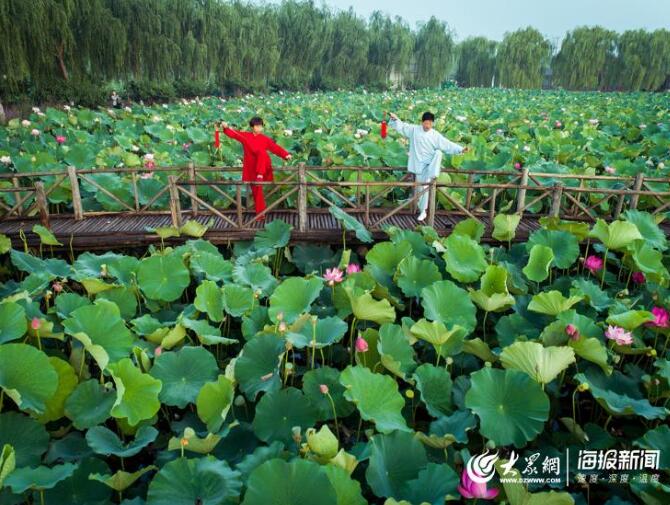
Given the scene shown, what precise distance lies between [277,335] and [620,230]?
95.4 inches

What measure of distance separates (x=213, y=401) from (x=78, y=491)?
554mm

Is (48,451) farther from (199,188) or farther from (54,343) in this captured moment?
(199,188)

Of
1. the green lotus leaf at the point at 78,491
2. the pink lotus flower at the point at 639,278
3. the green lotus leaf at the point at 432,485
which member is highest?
the pink lotus flower at the point at 639,278

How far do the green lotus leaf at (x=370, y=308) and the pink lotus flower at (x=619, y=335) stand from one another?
3.39 feet

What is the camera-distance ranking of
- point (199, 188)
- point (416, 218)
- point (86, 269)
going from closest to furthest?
1. point (86, 269)
2. point (416, 218)
3. point (199, 188)

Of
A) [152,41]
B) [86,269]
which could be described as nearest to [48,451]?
[86,269]

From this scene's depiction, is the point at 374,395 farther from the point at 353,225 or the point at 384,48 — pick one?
the point at 384,48

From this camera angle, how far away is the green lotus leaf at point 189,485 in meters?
1.58

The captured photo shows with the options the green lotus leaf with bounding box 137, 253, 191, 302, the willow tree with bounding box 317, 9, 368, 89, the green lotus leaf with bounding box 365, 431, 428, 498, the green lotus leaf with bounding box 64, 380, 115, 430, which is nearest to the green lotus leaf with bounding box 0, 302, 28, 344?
the green lotus leaf with bounding box 64, 380, 115, 430

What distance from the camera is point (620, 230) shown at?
324 centimetres

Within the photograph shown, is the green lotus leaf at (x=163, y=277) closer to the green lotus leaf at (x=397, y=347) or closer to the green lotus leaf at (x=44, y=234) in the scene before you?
the green lotus leaf at (x=44, y=234)

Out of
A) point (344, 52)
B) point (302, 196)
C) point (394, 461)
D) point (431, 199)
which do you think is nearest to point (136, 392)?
point (394, 461)

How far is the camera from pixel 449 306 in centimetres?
270

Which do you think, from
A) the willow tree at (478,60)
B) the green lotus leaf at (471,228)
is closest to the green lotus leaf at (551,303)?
the green lotus leaf at (471,228)
